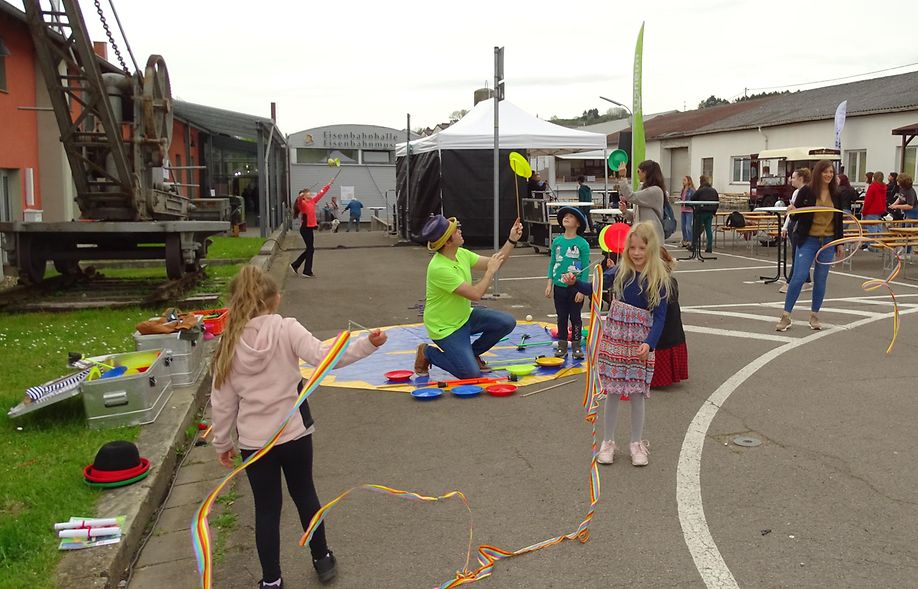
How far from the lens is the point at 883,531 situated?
4309mm

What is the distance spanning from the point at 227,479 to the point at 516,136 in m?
18.1

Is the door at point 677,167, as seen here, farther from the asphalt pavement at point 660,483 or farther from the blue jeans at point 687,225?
the asphalt pavement at point 660,483

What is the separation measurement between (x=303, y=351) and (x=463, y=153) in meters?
18.8

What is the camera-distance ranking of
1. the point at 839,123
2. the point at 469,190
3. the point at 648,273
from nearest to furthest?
1. the point at 648,273
2. the point at 469,190
3. the point at 839,123

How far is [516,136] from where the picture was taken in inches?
819

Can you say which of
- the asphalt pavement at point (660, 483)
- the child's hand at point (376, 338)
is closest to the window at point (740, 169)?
the asphalt pavement at point (660, 483)

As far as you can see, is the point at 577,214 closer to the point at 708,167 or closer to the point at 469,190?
the point at 469,190

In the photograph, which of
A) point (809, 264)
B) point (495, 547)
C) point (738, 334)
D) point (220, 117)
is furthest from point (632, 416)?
point (220, 117)

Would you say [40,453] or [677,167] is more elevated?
[677,167]

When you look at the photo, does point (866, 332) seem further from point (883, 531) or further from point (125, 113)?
point (125, 113)

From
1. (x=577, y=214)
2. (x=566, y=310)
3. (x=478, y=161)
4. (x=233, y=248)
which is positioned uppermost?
(x=478, y=161)

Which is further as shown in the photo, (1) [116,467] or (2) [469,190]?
(2) [469,190]

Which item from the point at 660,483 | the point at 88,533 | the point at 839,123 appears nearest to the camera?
the point at 88,533

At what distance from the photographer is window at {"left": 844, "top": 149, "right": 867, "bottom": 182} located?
1257 inches
